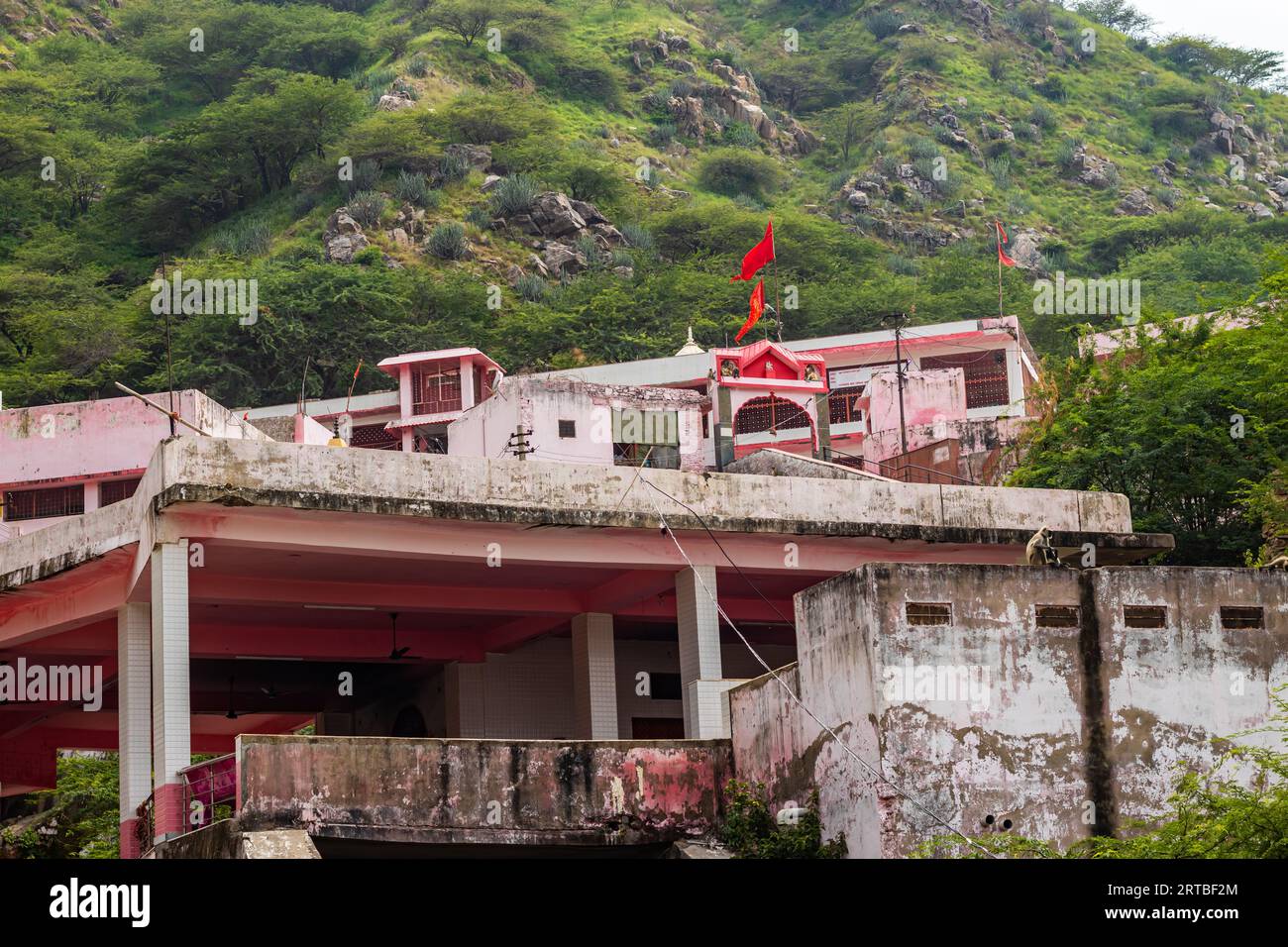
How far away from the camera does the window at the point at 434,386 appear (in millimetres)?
50062

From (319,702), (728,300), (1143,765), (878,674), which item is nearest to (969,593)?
(878,674)

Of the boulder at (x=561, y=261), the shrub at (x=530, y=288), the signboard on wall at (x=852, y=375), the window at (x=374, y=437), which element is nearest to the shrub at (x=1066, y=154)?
the boulder at (x=561, y=261)

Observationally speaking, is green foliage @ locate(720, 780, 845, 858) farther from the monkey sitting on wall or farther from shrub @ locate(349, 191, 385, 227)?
shrub @ locate(349, 191, 385, 227)

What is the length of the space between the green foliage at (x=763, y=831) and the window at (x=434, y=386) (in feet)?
103

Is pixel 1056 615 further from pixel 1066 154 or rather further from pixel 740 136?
pixel 1066 154

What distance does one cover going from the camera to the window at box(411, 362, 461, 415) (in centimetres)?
5006

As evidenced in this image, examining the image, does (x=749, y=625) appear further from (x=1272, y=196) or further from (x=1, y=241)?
(x=1272, y=196)

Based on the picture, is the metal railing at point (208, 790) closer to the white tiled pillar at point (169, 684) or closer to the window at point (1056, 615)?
the white tiled pillar at point (169, 684)

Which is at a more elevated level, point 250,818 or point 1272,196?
point 1272,196

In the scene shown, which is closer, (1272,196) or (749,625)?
(749,625)

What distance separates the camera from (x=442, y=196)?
74.1 m
